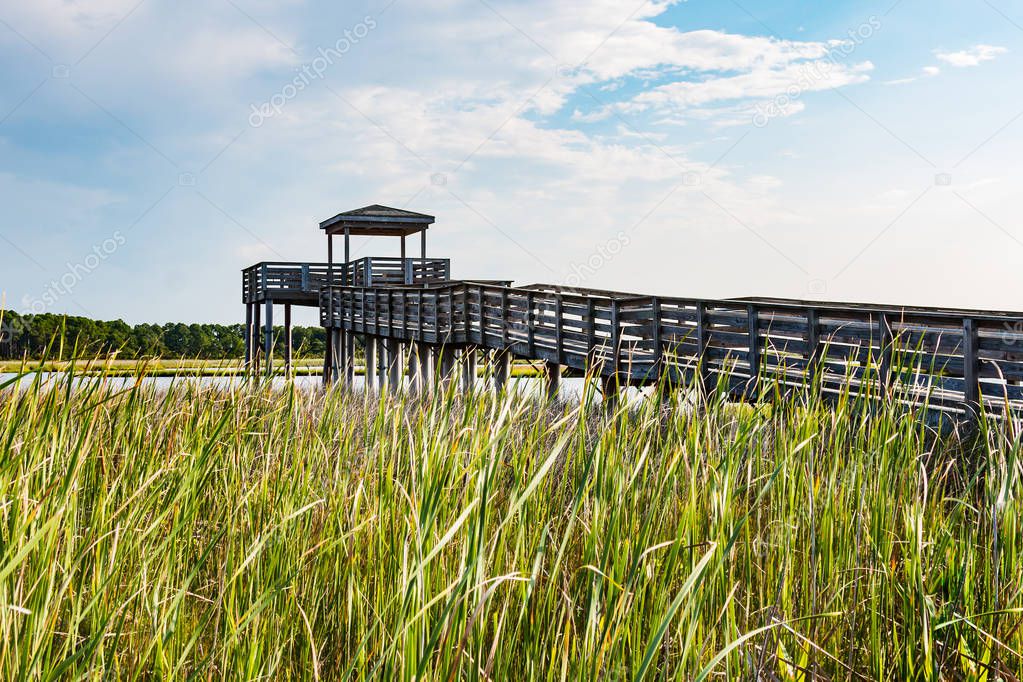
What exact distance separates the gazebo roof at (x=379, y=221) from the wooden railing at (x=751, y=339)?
27.1ft

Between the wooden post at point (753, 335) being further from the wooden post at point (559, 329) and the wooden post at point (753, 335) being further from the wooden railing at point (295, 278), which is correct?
the wooden railing at point (295, 278)

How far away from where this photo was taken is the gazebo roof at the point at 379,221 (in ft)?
94.9

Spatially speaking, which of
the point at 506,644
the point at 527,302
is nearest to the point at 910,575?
the point at 506,644

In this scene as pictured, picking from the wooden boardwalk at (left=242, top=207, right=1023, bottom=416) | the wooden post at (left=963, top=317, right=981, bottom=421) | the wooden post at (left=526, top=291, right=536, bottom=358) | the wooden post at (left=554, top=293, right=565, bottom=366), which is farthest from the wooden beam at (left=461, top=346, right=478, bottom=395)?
the wooden post at (left=963, top=317, right=981, bottom=421)

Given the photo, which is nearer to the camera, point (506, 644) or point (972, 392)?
point (506, 644)

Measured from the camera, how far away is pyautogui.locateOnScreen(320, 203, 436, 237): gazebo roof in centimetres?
2894

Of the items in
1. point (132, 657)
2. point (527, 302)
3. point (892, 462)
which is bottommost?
point (132, 657)

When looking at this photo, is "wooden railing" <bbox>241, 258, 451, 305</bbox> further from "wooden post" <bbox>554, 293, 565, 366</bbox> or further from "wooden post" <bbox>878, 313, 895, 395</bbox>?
"wooden post" <bbox>878, 313, 895, 395</bbox>

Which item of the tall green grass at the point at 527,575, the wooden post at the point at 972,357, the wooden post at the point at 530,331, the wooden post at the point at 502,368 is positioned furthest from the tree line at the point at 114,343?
the wooden post at the point at 530,331

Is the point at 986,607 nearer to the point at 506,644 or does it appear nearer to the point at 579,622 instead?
the point at 579,622

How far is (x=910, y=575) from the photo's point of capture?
264 centimetres

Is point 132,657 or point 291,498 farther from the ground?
point 291,498

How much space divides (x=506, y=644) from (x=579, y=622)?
0.56 metres

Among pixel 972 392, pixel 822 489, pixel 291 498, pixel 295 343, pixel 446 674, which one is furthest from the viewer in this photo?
pixel 295 343
